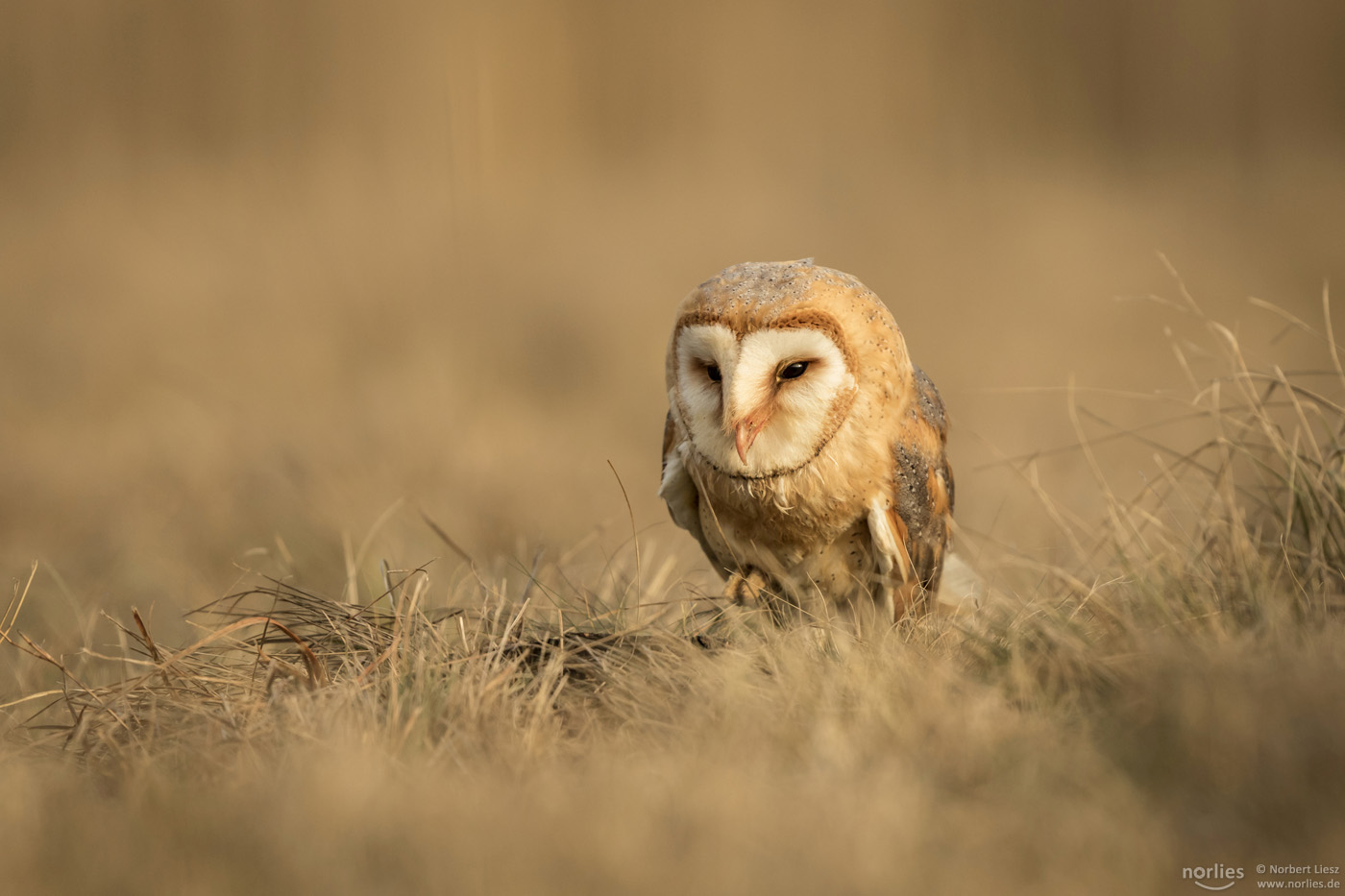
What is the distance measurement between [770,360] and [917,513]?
0.52 meters

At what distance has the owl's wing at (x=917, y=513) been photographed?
86.1 inches

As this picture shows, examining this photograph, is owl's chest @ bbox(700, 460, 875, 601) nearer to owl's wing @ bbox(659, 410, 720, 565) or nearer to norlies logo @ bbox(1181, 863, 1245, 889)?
owl's wing @ bbox(659, 410, 720, 565)

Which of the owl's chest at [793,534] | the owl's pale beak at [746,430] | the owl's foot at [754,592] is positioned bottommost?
the owl's foot at [754,592]

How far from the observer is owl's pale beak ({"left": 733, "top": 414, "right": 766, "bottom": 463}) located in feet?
6.57

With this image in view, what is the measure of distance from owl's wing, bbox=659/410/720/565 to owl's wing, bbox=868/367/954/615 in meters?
0.44

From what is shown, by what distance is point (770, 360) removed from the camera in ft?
6.59

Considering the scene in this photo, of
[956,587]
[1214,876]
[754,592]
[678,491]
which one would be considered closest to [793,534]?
[754,592]

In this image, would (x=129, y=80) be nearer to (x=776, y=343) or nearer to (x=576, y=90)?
(x=576, y=90)

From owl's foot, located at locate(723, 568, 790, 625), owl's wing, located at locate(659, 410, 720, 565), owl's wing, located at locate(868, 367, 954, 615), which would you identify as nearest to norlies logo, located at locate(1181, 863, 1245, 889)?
owl's wing, located at locate(868, 367, 954, 615)

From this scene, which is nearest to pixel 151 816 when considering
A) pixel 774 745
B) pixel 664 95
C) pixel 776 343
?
pixel 774 745

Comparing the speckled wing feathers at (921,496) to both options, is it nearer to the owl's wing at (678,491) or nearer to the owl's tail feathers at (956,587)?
the owl's tail feathers at (956,587)

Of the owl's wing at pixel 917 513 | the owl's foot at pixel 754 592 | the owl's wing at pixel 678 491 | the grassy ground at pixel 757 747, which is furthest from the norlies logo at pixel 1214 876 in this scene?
the owl's wing at pixel 678 491

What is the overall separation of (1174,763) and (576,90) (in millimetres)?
11141

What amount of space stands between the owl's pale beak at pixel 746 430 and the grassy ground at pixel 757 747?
1.24 ft
